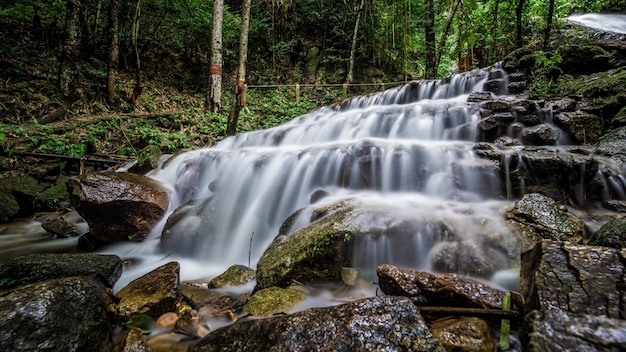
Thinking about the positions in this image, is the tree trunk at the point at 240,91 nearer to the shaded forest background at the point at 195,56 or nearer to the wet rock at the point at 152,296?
the shaded forest background at the point at 195,56

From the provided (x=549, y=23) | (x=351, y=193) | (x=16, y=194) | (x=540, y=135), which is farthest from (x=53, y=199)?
(x=549, y=23)

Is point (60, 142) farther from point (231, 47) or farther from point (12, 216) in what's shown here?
point (231, 47)

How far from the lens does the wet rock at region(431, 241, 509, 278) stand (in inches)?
107

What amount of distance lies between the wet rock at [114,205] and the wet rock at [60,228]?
802 mm

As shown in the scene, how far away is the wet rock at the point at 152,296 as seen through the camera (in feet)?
7.75

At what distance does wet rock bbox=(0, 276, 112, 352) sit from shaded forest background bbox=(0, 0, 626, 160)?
5804mm

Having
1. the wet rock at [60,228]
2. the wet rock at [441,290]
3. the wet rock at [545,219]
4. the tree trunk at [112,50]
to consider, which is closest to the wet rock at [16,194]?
the wet rock at [60,228]

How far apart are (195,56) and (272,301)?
556 inches

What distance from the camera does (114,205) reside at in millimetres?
4316

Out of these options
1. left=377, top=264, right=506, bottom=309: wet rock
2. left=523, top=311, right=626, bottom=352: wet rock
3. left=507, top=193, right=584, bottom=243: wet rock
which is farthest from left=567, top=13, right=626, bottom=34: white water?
left=523, top=311, right=626, bottom=352: wet rock

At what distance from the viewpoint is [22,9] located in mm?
9836

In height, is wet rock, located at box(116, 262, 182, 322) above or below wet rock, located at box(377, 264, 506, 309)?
below

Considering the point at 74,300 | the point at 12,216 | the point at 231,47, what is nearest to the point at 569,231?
the point at 74,300

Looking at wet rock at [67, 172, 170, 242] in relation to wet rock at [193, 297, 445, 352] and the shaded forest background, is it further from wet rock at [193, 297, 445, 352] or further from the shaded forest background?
wet rock at [193, 297, 445, 352]
